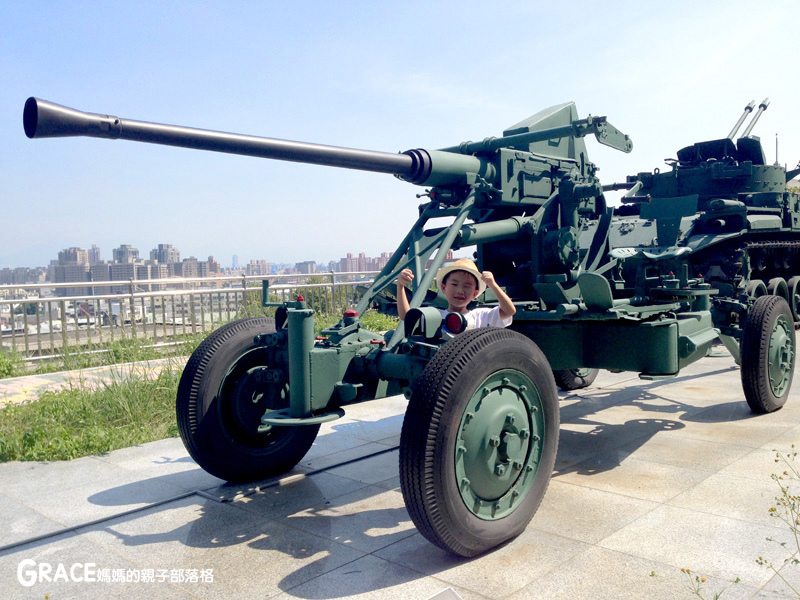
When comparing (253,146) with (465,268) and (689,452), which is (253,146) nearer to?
(465,268)

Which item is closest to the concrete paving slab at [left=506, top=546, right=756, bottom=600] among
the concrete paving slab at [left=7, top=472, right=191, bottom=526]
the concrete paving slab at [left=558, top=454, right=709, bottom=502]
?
the concrete paving slab at [left=558, top=454, right=709, bottom=502]

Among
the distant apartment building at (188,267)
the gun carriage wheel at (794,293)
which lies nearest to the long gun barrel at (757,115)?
the gun carriage wheel at (794,293)

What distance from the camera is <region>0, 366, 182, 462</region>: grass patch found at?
Result: 536 centimetres

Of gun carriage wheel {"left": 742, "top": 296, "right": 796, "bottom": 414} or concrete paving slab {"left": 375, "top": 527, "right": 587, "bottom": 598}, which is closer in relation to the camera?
concrete paving slab {"left": 375, "top": 527, "right": 587, "bottom": 598}

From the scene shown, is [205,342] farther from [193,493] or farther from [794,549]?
[794,549]

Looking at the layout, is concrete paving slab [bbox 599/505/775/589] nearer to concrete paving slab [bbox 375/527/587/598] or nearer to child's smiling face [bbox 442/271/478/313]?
concrete paving slab [bbox 375/527/587/598]

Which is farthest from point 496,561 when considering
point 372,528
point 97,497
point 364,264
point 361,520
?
point 364,264

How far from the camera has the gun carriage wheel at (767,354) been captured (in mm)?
5883

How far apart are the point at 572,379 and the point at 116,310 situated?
22.1 feet

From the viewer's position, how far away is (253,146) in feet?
12.3

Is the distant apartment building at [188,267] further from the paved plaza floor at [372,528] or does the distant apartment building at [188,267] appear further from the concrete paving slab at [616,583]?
the concrete paving slab at [616,583]

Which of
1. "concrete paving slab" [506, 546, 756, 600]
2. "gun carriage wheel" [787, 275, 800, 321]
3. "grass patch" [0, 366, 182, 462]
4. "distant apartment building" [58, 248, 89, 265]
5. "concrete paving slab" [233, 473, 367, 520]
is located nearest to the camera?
"concrete paving slab" [506, 546, 756, 600]

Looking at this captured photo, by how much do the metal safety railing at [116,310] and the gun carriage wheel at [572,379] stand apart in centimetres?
343

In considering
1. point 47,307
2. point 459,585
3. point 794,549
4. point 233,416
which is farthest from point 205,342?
point 47,307
